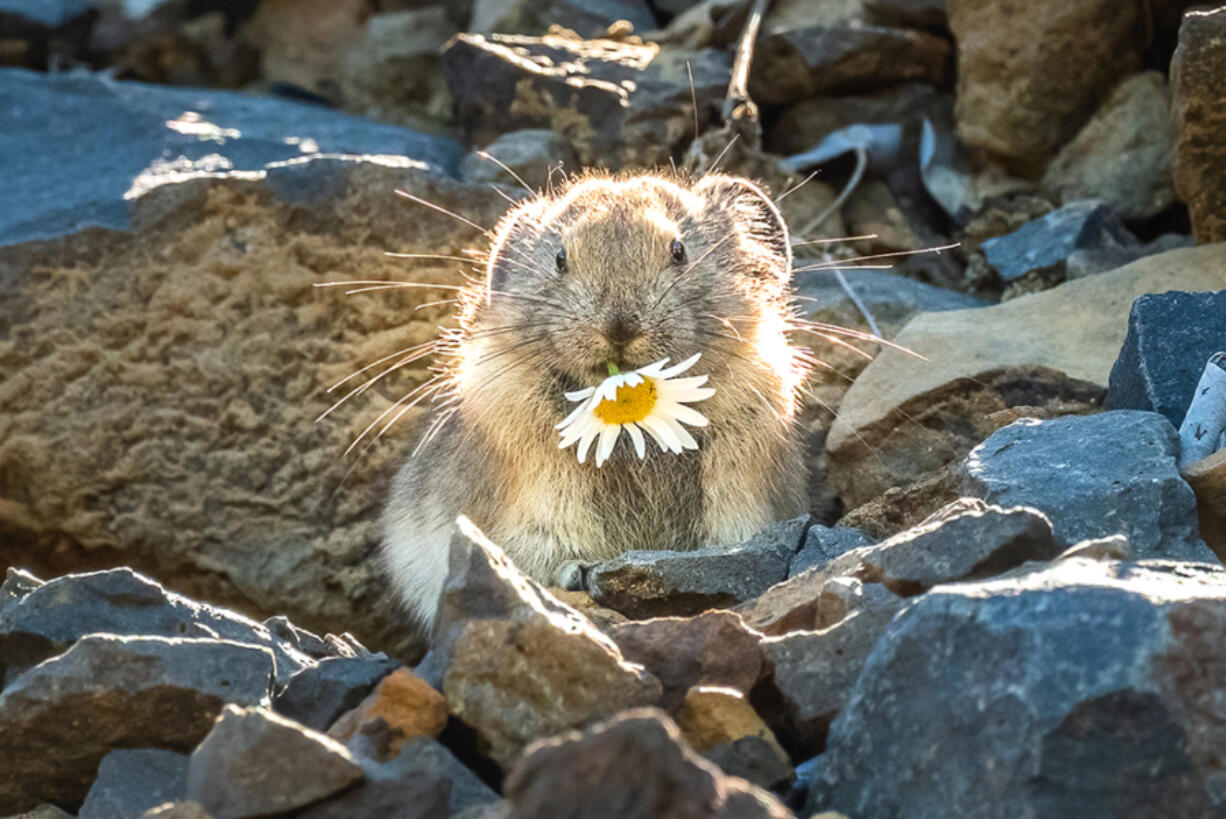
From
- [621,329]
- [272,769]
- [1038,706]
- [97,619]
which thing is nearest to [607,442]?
[621,329]

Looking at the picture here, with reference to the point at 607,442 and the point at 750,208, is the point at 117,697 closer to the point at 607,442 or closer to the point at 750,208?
the point at 607,442

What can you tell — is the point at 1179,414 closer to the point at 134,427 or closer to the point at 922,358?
the point at 922,358

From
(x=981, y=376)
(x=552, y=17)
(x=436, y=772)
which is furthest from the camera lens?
(x=552, y=17)

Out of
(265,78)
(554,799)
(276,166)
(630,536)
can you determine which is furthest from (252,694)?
(265,78)

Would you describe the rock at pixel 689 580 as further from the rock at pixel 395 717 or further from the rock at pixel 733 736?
the rock at pixel 395 717

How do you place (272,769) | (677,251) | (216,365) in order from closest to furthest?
(272,769), (677,251), (216,365)

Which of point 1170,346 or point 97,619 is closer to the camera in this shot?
point 97,619
